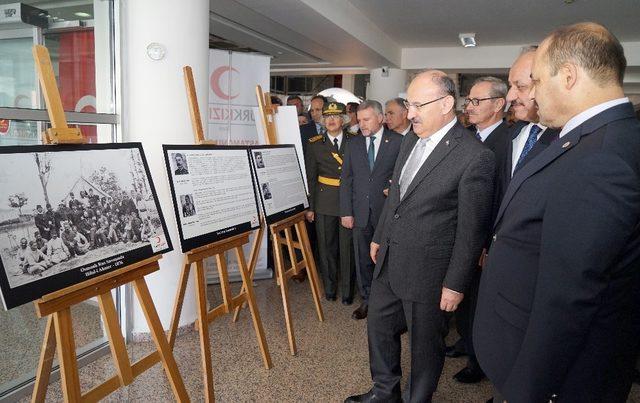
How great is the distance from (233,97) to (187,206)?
1.94m

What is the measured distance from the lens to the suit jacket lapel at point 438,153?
5.92 ft

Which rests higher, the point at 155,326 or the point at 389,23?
the point at 389,23

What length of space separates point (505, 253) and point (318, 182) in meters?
2.58

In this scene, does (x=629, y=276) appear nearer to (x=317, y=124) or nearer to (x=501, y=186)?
(x=501, y=186)

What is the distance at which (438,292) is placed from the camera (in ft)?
6.10

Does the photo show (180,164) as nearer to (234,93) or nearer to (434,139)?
(434,139)

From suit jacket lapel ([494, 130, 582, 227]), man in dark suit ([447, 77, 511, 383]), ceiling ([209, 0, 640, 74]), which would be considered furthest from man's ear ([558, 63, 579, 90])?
ceiling ([209, 0, 640, 74])

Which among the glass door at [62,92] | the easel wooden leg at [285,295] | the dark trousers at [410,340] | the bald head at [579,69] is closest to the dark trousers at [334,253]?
the easel wooden leg at [285,295]

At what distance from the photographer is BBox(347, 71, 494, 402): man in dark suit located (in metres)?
1.76

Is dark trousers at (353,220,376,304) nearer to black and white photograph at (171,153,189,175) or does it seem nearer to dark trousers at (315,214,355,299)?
dark trousers at (315,214,355,299)

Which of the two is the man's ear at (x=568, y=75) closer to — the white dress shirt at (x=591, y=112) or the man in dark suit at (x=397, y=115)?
the white dress shirt at (x=591, y=112)

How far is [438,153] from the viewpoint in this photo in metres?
1.82

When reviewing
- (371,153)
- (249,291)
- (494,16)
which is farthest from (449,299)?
(494,16)

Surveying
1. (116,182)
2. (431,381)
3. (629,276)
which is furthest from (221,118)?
(629,276)
